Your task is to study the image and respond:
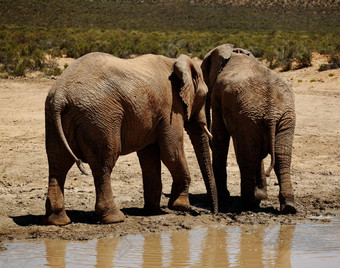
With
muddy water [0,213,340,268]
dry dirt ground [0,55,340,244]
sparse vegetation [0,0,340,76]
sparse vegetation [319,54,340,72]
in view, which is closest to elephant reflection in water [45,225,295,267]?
muddy water [0,213,340,268]

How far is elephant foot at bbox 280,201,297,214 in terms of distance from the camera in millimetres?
8141

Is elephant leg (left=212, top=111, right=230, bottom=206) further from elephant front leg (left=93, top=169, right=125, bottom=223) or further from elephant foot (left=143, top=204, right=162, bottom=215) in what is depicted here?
elephant front leg (left=93, top=169, right=125, bottom=223)

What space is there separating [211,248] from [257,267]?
738mm

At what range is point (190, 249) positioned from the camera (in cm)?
690

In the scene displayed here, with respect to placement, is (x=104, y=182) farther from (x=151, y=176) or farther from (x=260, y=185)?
(x=260, y=185)

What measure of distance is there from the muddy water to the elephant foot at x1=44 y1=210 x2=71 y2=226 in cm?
40

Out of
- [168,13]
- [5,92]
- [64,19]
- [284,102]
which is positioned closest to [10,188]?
[284,102]

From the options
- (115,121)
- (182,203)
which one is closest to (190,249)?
(182,203)

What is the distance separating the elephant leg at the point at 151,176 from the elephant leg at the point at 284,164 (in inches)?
58.7

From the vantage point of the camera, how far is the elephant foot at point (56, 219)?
7074mm

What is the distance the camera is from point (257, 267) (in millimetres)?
6406

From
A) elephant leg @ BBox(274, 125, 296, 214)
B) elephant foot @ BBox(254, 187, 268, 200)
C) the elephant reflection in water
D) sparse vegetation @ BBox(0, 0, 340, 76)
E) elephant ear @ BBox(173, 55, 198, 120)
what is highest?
sparse vegetation @ BBox(0, 0, 340, 76)

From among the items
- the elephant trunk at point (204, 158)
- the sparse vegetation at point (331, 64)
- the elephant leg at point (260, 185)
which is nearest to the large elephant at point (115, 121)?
the elephant trunk at point (204, 158)

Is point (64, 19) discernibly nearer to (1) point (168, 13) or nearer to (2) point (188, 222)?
(1) point (168, 13)
